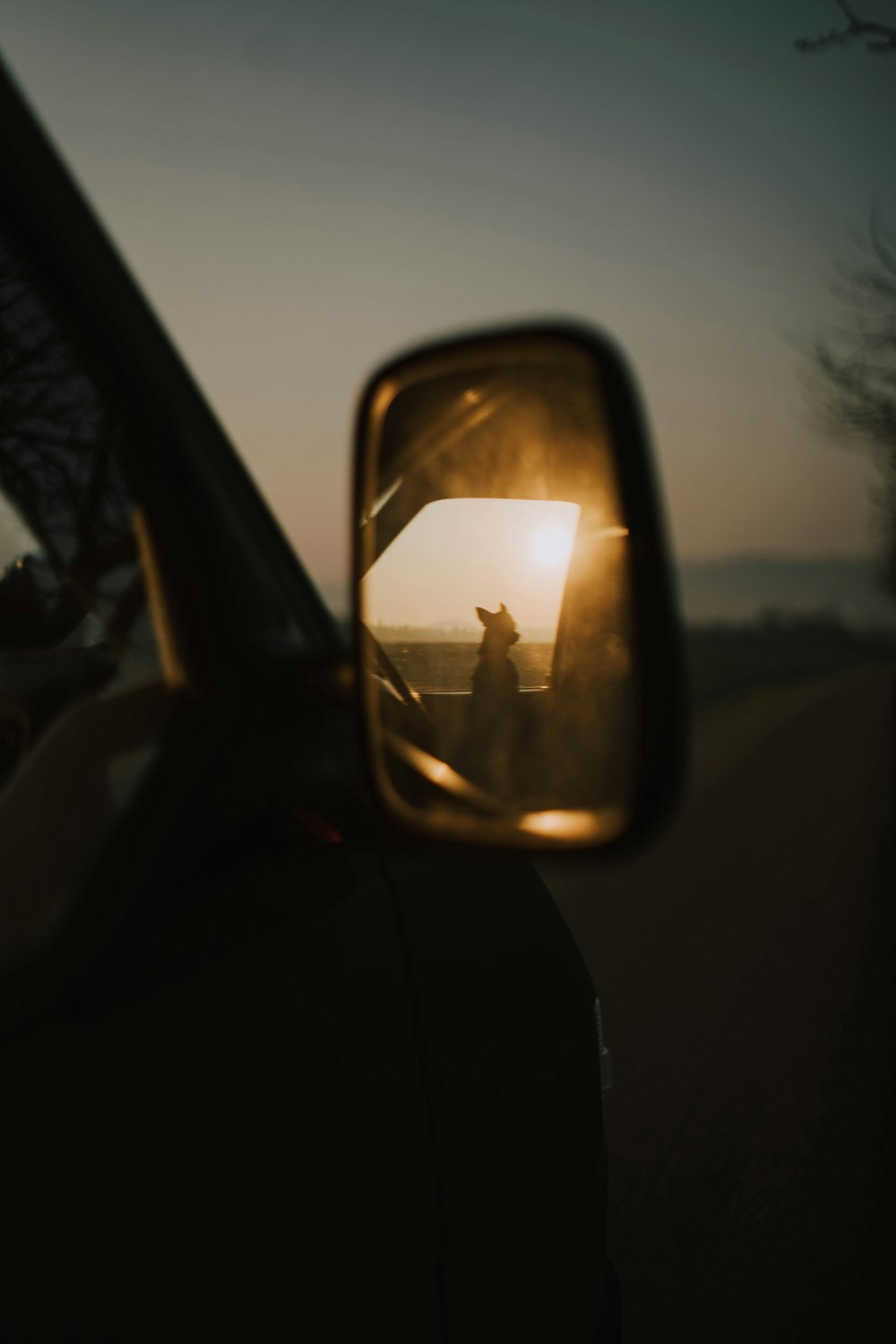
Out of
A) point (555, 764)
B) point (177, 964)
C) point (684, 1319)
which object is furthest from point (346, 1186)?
point (684, 1319)

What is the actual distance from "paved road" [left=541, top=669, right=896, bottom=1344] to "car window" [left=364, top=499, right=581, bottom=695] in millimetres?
257

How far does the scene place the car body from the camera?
110 centimetres

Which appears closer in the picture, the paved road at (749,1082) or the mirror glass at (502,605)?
the mirror glass at (502,605)

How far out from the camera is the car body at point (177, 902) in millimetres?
1104

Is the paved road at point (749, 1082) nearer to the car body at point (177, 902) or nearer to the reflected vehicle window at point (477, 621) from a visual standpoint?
the reflected vehicle window at point (477, 621)

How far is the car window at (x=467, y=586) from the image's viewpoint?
1194mm

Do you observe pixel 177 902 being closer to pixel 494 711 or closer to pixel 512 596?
pixel 494 711

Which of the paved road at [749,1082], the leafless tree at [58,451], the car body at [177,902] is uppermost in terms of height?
the leafless tree at [58,451]

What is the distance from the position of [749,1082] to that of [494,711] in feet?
13.4

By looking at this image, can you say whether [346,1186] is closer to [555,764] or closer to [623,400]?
[555,764]

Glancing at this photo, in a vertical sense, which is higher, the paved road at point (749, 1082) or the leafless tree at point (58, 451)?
the leafless tree at point (58, 451)

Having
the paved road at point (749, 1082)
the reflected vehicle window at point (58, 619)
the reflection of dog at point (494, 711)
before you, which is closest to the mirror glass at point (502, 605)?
the reflection of dog at point (494, 711)

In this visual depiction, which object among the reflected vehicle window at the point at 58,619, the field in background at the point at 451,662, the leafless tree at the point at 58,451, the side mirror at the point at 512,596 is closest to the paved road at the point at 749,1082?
the side mirror at the point at 512,596

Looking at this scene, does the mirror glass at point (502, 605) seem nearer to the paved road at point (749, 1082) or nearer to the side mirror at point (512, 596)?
the side mirror at point (512, 596)
